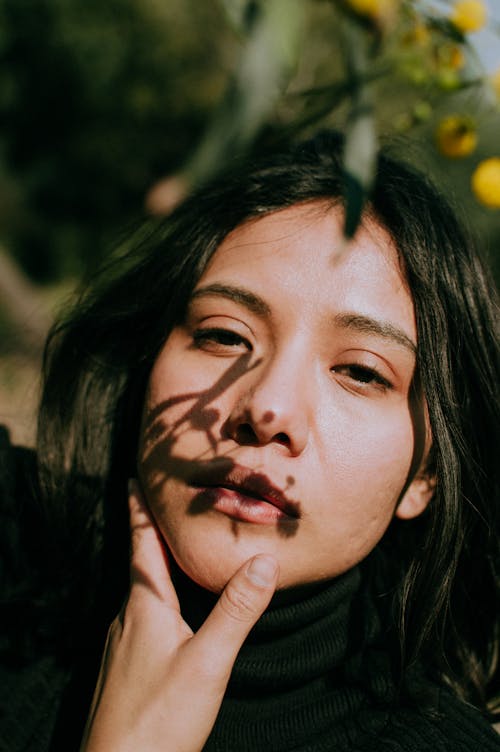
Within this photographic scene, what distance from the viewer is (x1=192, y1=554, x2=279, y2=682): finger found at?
3.95 ft

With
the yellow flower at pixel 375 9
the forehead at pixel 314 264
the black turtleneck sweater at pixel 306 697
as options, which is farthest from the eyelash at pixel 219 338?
the yellow flower at pixel 375 9

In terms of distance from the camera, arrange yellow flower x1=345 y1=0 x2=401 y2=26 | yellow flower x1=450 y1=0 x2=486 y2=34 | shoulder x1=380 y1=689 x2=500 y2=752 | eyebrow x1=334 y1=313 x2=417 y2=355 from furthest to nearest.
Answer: shoulder x1=380 y1=689 x2=500 y2=752 → eyebrow x1=334 y1=313 x2=417 y2=355 → yellow flower x1=450 y1=0 x2=486 y2=34 → yellow flower x1=345 y1=0 x2=401 y2=26

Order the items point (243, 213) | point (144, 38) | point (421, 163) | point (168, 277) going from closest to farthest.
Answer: point (243, 213)
point (168, 277)
point (421, 163)
point (144, 38)

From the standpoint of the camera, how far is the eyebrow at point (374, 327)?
127cm

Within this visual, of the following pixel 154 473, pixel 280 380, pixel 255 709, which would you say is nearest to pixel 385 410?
pixel 280 380

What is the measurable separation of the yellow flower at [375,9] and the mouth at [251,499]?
0.87m

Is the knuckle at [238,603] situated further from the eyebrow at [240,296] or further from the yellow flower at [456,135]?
the yellow flower at [456,135]

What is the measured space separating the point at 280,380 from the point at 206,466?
0.22m

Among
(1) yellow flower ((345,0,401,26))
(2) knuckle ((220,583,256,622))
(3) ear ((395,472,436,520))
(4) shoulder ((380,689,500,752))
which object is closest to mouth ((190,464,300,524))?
(2) knuckle ((220,583,256,622))

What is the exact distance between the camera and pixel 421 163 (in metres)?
1.93

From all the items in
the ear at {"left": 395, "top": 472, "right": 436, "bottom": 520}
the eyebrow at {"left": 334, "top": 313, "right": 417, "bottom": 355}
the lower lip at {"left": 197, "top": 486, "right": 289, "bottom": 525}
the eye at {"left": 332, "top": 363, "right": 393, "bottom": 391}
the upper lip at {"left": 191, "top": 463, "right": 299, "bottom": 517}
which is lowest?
the lower lip at {"left": 197, "top": 486, "right": 289, "bottom": 525}

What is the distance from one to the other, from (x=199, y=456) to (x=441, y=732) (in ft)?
2.54

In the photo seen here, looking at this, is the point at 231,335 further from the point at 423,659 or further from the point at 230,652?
the point at 423,659

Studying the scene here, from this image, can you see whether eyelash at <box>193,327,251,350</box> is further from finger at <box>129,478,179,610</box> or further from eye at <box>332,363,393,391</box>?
finger at <box>129,478,179,610</box>
